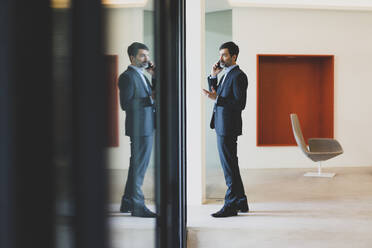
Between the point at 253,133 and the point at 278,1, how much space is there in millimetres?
2490

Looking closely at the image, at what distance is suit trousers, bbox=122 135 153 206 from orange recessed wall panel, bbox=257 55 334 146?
6.41 meters

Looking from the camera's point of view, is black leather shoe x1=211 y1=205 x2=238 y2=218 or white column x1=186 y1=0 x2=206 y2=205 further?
white column x1=186 y1=0 x2=206 y2=205

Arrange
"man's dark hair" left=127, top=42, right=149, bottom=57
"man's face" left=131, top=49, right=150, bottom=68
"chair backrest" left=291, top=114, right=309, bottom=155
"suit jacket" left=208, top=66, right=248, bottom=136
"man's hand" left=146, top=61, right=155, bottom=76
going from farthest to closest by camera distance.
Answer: "chair backrest" left=291, top=114, right=309, bottom=155, "suit jacket" left=208, top=66, right=248, bottom=136, "man's hand" left=146, top=61, right=155, bottom=76, "man's face" left=131, top=49, right=150, bottom=68, "man's dark hair" left=127, top=42, right=149, bottom=57

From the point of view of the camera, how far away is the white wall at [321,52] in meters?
6.86

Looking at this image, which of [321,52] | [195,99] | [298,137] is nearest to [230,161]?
[195,99]

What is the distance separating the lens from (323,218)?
11.6ft

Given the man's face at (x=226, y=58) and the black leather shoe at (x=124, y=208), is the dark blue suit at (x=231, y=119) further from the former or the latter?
the black leather shoe at (x=124, y=208)

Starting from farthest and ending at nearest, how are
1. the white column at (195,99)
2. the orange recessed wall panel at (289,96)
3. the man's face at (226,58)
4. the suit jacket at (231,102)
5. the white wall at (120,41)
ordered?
1. the orange recessed wall panel at (289,96)
2. the white column at (195,99)
3. the man's face at (226,58)
4. the suit jacket at (231,102)
5. the white wall at (120,41)

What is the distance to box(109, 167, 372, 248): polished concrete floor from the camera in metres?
2.90

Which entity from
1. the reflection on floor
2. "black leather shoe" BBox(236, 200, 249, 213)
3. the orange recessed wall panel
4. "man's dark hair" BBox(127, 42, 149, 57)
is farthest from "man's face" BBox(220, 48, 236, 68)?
the orange recessed wall panel

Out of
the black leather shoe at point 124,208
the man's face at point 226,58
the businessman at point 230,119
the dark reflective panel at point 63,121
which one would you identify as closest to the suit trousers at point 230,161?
the businessman at point 230,119

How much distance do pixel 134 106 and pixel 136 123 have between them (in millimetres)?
84

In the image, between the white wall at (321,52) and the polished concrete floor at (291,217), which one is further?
the white wall at (321,52)

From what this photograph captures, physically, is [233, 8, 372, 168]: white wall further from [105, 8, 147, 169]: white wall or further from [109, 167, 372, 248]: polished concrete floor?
[105, 8, 147, 169]: white wall
